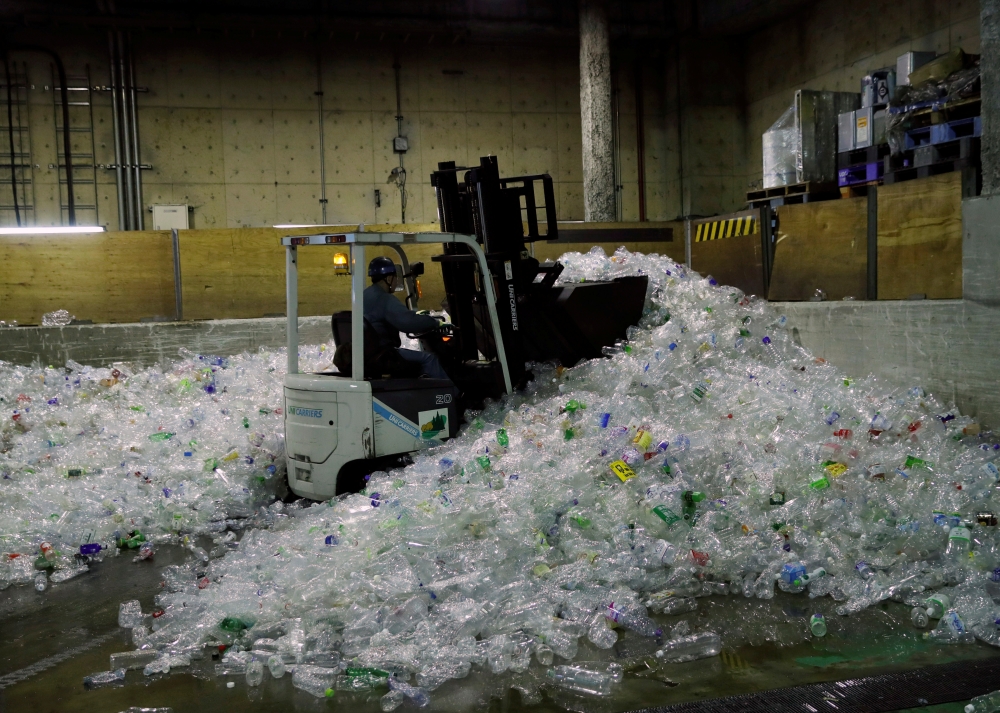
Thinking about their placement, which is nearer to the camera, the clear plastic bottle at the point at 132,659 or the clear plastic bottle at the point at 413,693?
the clear plastic bottle at the point at 413,693

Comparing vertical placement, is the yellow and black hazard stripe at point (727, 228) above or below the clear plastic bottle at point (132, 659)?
above

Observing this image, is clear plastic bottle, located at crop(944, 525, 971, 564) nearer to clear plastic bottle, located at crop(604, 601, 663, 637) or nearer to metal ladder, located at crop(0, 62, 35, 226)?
clear plastic bottle, located at crop(604, 601, 663, 637)

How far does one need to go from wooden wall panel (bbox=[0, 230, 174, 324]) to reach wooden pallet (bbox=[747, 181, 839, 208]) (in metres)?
7.60

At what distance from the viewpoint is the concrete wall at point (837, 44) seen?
11.4 meters

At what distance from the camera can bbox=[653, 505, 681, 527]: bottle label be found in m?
4.64

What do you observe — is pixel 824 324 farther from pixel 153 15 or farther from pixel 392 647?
pixel 153 15

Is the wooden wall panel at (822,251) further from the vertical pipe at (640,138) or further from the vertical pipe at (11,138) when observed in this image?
the vertical pipe at (11,138)

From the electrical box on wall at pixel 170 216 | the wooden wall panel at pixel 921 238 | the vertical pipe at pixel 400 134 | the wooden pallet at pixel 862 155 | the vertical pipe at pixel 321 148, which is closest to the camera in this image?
the wooden wall panel at pixel 921 238

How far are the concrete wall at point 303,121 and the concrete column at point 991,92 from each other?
35.0 feet

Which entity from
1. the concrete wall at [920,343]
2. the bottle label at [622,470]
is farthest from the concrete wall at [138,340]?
the bottle label at [622,470]

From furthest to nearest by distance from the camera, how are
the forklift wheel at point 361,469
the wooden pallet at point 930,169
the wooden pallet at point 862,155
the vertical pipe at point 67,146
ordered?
the vertical pipe at point 67,146, the wooden pallet at point 862,155, the wooden pallet at point 930,169, the forklift wheel at point 361,469

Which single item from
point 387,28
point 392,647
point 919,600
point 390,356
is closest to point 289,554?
point 392,647

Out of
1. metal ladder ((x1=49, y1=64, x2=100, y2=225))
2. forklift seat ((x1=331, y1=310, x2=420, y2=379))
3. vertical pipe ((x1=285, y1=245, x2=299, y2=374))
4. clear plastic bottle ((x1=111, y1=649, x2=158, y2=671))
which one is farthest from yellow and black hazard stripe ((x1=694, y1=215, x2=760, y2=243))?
metal ladder ((x1=49, y1=64, x2=100, y2=225))

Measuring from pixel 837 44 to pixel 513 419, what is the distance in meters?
10.7
